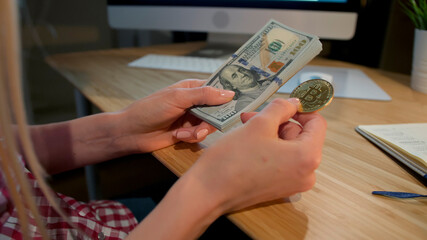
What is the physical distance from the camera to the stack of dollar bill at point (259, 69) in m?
0.54

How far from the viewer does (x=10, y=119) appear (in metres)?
0.25

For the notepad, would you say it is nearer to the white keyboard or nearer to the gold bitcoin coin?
the gold bitcoin coin

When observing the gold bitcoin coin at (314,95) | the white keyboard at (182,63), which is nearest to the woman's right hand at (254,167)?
the gold bitcoin coin at (314,95)

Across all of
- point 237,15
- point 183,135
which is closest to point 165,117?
point 183,135

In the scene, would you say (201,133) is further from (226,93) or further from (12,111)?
(12,111)

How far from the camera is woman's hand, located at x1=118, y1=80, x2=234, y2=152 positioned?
0.52 meters

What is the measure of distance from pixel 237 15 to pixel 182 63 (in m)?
0.25

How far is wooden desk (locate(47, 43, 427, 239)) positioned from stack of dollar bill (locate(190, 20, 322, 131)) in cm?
6

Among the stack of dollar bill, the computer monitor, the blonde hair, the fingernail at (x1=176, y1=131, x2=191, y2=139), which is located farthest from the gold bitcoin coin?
the computer monitor

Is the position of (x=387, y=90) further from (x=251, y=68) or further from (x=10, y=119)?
(x=10, y=119)

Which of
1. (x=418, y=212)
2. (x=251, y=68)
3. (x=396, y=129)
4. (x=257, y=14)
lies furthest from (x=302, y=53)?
(x=257, y=14)

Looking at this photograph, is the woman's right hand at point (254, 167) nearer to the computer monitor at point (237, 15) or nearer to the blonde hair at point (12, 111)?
the blonde hair at point (12, 111)

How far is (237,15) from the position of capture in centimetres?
102

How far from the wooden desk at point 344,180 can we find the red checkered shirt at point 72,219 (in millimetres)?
177
